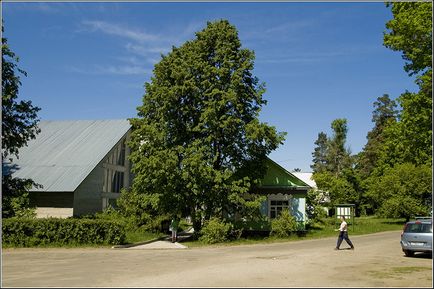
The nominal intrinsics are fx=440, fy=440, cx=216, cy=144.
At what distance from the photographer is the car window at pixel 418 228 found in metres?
18.4

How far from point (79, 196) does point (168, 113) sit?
30.4ft

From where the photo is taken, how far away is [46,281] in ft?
40.2

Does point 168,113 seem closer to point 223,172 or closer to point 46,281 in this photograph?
point 223,172

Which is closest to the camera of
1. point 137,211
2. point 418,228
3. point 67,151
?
point 418,228

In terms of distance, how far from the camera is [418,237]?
1862 cm

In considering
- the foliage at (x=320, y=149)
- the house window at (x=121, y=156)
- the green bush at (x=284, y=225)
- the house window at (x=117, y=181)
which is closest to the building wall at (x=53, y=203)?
the house window at (x=117, y=181)

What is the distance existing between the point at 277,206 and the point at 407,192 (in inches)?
683

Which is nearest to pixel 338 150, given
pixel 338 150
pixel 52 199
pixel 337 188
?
pixel 338 150

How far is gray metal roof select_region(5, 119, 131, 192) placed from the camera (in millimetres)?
32000

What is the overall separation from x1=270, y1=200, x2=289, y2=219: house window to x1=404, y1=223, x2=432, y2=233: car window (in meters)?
15.6

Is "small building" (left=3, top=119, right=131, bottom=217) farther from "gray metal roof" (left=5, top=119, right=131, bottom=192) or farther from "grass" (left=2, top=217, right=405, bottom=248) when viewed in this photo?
"grass" (left=2, top=217, right=405, bottom=248)

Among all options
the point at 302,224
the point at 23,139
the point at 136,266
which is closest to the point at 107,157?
the point at 23,139

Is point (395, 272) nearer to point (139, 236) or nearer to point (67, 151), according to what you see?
point (139, 236)

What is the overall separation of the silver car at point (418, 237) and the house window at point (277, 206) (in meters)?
15.4
